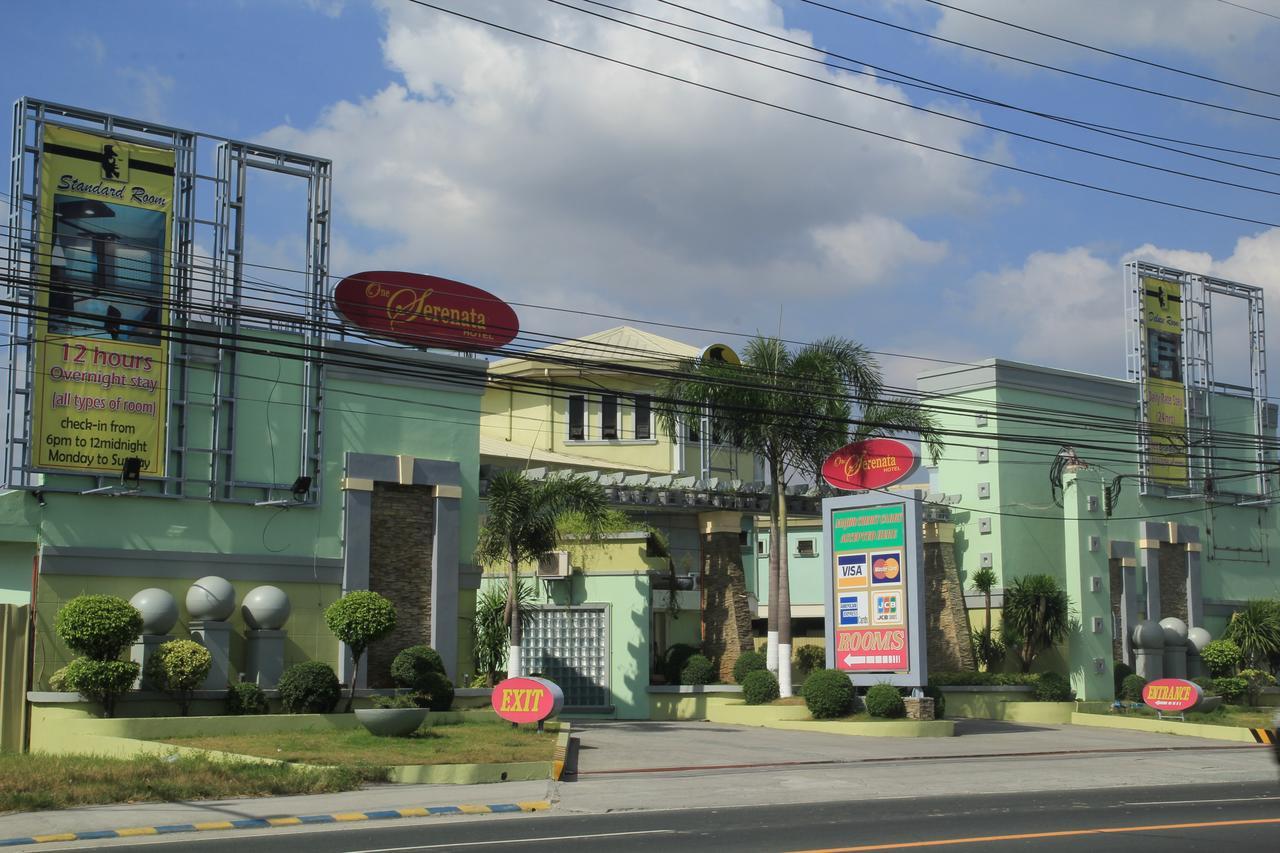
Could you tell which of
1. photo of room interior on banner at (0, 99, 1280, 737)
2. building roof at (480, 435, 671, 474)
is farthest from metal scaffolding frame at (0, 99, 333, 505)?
building roof at (480, 435, 671, 474)

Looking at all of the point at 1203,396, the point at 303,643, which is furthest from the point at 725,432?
the point at 1203,396

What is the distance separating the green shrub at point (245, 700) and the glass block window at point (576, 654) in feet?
34.9

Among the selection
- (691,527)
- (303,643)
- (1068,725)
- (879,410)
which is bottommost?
(1068,725)

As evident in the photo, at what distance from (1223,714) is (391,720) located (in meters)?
25.5

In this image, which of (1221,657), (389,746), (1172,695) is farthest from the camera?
(1221,657)

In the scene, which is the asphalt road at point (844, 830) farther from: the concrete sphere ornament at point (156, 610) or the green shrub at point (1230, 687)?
the green shrub at point (1230, 687)

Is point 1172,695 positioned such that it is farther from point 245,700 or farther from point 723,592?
point 245,700

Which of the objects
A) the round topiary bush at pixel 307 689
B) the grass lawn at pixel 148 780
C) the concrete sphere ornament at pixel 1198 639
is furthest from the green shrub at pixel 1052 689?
the grass lawn at pixel 148 780

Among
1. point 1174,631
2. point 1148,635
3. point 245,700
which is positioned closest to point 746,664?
point 1148,635

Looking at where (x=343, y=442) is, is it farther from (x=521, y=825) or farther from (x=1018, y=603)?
(x=1018, y=603)

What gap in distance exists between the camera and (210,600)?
28.1 metres

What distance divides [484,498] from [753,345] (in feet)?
26.9

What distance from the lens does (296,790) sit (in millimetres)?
20250

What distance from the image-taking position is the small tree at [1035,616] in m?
41.6
